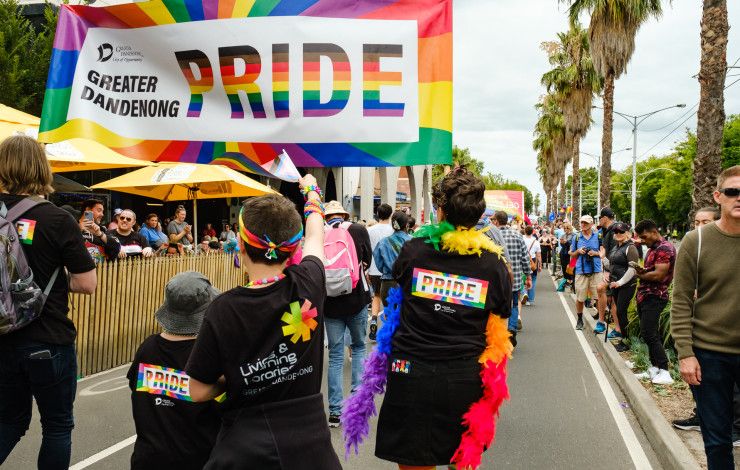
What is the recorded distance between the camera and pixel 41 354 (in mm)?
3291

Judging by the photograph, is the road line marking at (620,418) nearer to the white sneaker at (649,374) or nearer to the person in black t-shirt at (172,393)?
the white sneaker at (649,374)

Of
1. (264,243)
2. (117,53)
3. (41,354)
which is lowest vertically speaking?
(41,354)

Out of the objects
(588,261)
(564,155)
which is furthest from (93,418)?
(564,155)

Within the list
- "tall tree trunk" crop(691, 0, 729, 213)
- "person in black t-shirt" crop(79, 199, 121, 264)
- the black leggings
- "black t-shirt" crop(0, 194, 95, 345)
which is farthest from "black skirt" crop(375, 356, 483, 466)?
"tall tree trunk" crop(691, 0, 729, 213)

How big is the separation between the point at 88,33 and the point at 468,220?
2.41 metres

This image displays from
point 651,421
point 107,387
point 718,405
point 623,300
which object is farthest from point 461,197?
point 623,300

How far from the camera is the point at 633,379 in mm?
7598

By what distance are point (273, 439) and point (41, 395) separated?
1.67m

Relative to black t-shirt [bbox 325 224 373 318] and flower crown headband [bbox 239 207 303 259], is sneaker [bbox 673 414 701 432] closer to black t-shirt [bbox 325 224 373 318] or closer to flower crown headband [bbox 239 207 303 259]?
black t-shirt [bbox 325 224 373 318]

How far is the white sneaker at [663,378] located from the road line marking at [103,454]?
544 centimetres

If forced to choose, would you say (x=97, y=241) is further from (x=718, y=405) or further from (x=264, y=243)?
(x=718, y=405)

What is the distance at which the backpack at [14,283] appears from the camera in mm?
3109

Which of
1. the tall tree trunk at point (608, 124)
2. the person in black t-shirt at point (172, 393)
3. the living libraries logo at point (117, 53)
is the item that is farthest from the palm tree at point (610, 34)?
the person in black t-shirt at point (172, 393)

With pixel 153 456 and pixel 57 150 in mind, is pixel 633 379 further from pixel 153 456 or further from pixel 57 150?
pixel 57 150
